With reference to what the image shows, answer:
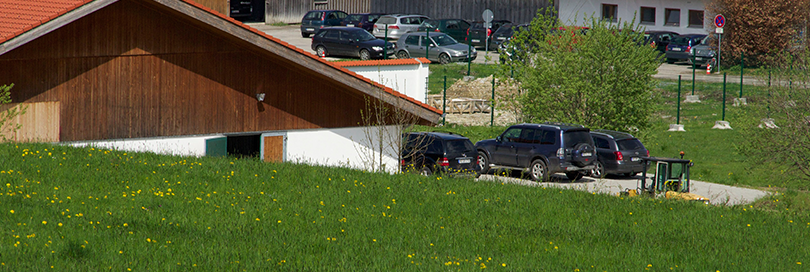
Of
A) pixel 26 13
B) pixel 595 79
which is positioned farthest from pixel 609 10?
pixel 26 13

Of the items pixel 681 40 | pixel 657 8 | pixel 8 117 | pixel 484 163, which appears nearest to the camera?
pixel 8 117

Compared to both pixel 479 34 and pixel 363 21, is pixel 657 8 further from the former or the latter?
pixel 363 21

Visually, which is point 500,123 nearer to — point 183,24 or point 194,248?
point 183,24

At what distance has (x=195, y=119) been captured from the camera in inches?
688

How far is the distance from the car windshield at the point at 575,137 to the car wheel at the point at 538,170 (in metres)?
0.89

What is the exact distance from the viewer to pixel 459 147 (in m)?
20.6

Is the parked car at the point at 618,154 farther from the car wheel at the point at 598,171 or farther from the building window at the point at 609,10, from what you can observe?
the building window at the point at 609,10

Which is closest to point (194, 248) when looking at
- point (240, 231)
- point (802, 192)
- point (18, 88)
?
point (240, 231)

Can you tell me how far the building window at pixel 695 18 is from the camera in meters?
52.8

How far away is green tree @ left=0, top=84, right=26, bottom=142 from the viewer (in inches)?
591

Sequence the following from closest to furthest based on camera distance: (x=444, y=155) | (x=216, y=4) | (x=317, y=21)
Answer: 1. (x=216, y=4)
2. (x=444, y=155)
3. (x=317, y=21)

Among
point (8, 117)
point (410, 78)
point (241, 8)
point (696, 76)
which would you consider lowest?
point (8, 117)

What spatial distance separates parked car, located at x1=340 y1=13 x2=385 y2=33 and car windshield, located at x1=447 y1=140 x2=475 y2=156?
31860 millimetres

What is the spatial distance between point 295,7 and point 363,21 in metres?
8.44
